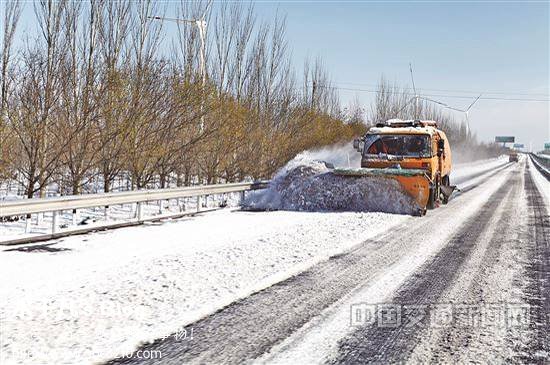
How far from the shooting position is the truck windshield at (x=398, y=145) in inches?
498

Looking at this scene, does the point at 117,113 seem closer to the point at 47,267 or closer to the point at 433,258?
the point at 47,267

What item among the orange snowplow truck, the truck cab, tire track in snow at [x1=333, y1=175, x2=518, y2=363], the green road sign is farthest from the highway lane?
the green road sign

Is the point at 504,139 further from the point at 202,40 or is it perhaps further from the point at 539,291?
the point at 539,291

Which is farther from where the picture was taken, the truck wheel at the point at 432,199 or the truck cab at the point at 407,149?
the truck cab at the point at 407,149

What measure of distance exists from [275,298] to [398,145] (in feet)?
30.8

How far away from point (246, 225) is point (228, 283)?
4322 millimetres

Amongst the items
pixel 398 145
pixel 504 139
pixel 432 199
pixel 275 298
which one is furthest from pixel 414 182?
pixel 504 139

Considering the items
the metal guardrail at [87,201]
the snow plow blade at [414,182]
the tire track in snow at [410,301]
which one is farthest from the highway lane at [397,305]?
the metal guardrail at [87,201]

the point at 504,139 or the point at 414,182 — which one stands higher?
the point at 504,139

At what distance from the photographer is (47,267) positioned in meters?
5.52

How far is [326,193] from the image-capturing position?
11805mm

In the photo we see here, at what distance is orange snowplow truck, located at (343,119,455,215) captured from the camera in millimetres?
11539

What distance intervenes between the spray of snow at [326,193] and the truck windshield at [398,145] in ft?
4.82

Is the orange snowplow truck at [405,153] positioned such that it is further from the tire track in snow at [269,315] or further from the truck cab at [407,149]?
the tire track in snow at [269,315]
